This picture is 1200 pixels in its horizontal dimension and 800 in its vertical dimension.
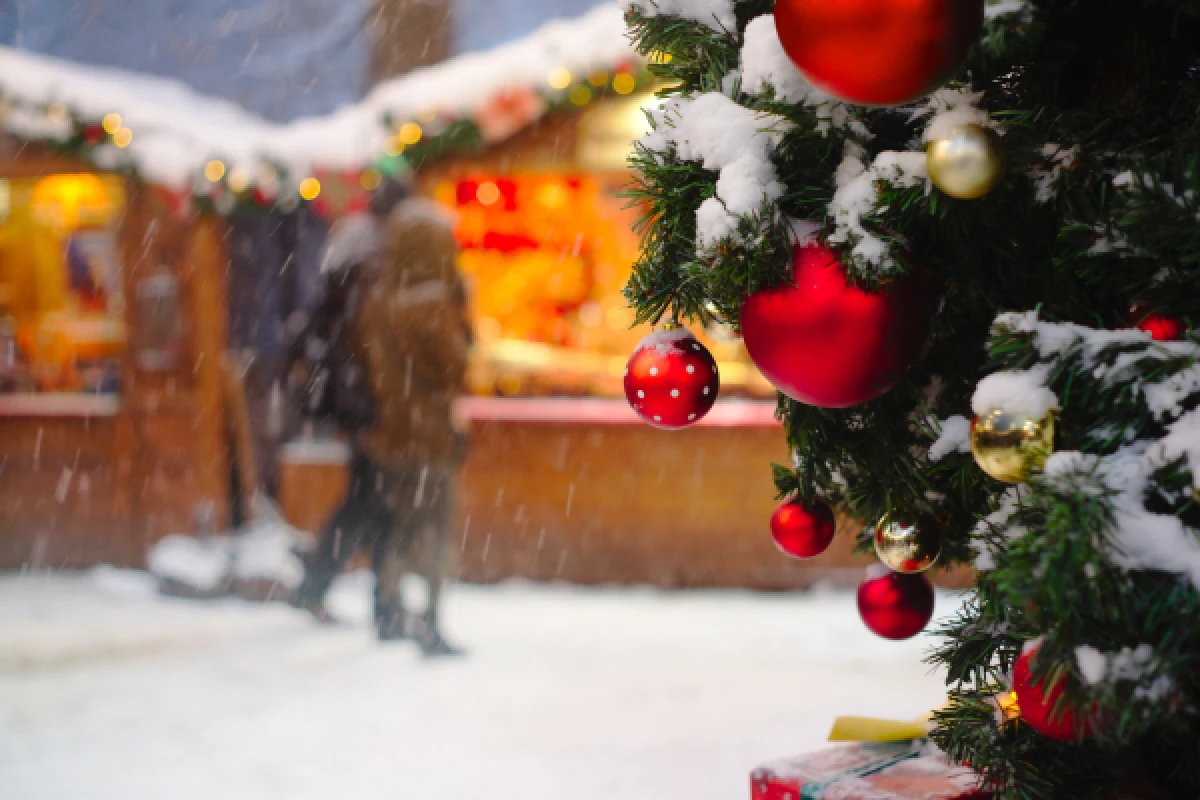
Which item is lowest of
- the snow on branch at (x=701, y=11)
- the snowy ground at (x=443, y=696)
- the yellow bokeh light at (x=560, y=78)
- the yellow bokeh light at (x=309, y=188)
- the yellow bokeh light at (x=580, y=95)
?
the snowy ground at (x=443, y=696)

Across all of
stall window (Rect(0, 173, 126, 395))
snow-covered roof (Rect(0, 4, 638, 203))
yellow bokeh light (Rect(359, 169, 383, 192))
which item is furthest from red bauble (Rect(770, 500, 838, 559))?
stall window (Rect(0, 173, 126, 395))

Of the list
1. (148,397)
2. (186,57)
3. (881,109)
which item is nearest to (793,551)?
(881,109)

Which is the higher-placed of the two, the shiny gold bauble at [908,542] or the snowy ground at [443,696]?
the shiny gold bauble at [908,542]

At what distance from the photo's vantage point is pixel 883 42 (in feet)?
2.60

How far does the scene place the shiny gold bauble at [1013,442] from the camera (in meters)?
0.86

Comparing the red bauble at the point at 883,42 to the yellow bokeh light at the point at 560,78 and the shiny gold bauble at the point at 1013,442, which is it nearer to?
the shiny gold bauble at the point at 1013,442

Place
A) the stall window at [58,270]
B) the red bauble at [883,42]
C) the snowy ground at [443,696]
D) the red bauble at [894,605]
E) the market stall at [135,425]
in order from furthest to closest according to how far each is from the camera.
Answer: the stall window at [58,270] → the market stall at [135,425] → the snowy ground at [443,696] → the red bauble at [894,605] → the red bauble at [883,42]

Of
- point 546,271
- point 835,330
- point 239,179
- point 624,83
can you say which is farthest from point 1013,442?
point 546,271

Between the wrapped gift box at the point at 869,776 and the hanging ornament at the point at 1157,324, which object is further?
the wrapped gift box at the point at 869,776

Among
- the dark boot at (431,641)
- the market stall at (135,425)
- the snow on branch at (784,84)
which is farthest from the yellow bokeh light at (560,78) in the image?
the snow on branch at (784,84)

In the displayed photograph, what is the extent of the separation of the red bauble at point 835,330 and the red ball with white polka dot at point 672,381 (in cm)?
18

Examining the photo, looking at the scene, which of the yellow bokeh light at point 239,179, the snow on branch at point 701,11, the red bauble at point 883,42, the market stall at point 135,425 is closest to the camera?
the red bauble at point 883,42

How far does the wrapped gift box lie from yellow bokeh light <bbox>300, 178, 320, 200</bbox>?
14.5ft

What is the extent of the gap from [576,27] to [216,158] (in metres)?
1.98
